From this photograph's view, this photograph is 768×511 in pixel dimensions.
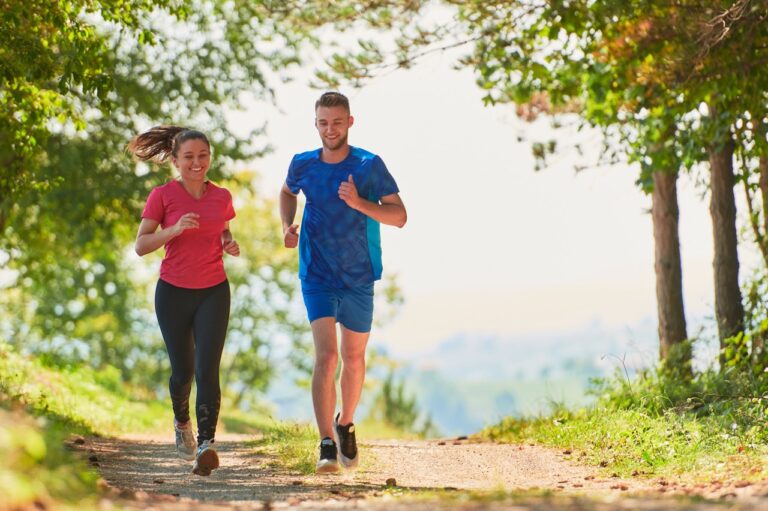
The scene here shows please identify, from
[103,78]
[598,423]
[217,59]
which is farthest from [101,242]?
[598,423]

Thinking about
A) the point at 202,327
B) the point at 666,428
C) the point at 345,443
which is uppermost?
the point at 202,327

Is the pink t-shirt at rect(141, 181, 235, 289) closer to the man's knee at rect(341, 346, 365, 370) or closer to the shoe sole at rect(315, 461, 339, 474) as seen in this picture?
the man's knee at rect(341, 346, 365, 370)

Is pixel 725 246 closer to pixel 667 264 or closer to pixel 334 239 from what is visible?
pixel 667 264

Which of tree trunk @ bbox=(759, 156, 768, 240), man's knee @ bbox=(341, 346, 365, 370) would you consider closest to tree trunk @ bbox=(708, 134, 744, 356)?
tree trunk @ bbox=(759, 156, 768, 240)

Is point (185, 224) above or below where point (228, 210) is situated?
below

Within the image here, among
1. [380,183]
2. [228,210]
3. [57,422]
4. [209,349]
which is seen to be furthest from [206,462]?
[57,422]

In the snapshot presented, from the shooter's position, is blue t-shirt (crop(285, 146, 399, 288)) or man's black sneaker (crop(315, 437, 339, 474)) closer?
blue t-shirt (crop(285, 146, 399, 288))

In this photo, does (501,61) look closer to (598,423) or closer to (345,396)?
(598,423)

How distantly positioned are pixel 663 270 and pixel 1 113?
8.20m

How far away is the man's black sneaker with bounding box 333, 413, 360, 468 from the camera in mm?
7848

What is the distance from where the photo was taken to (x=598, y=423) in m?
10.1

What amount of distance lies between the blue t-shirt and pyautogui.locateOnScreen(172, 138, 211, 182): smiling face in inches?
28.1

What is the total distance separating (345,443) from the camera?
7.86 m

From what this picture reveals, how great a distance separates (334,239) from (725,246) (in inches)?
261
